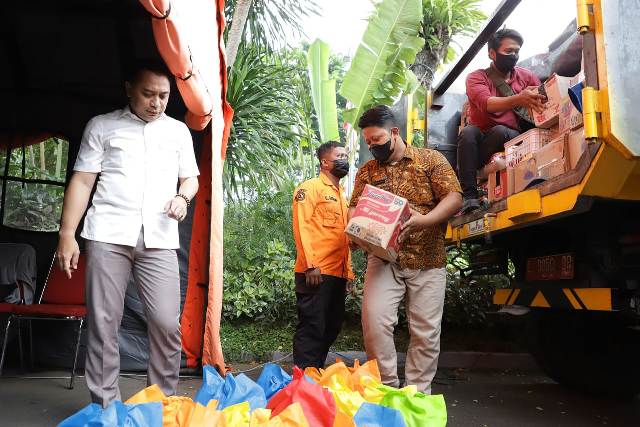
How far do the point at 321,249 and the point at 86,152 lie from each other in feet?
6.01

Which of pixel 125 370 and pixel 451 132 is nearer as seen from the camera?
pixel 125 370

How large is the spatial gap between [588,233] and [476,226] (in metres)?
0.85

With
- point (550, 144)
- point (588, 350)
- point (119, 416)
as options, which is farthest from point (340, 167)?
point (119, 416)

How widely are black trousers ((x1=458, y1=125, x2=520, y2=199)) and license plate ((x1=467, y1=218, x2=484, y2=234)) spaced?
325 millimetres

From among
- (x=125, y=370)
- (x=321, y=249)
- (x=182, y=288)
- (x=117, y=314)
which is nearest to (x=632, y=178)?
(x=321, y=249)

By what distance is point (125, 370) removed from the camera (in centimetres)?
464

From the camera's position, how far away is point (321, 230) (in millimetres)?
4227

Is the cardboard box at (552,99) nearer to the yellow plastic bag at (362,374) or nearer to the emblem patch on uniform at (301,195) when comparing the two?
the emblem patch on uniform at (301,195)

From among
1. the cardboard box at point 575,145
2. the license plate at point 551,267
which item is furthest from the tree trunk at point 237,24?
the cardboard box at point 575,145

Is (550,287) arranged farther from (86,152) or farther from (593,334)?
(86,152)

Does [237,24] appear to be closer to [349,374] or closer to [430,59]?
[349,374]

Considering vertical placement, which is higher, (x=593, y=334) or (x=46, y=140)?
(x=46, y=140)

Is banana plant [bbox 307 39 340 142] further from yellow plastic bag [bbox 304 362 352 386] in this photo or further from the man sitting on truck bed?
yellow plastic bag [bbox 304 362 352 386]

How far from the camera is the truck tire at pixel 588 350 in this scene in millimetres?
3934
